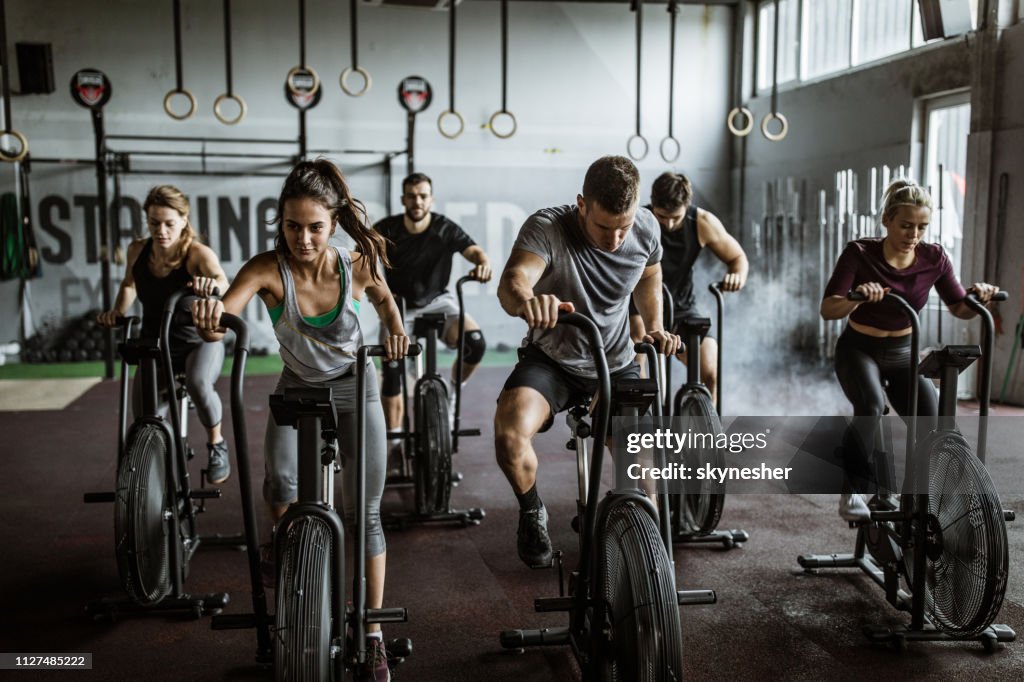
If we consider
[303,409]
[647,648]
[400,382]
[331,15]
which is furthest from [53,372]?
[647,648]

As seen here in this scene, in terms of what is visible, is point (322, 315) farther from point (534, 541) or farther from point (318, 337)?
point (534, 541)

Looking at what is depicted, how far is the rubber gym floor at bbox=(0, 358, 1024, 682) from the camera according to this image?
9.06 feet

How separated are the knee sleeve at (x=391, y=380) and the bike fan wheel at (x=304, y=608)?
246 cm

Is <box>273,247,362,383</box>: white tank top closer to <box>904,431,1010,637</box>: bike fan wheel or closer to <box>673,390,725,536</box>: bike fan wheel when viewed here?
<box>673,390,725,536</box>: bike fan wheel

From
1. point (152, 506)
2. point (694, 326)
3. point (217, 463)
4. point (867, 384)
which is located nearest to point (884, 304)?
point (867, 384)

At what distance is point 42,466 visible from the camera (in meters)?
5.20

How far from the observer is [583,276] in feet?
9.39

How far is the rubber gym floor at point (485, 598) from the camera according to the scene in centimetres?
276

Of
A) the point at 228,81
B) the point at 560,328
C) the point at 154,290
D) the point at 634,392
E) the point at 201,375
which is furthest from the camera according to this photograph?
the point at 228,81

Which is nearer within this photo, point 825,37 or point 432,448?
point 432,448

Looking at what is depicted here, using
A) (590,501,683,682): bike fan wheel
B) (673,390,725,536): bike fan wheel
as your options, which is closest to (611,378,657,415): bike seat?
(590,501,683,682): bike fan wheel

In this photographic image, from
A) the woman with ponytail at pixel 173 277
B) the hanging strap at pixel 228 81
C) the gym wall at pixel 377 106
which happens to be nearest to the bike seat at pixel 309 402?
the woman with ponytail at pixel 173 277

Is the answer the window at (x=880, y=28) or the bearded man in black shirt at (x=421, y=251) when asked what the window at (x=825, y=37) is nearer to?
the window at (x=880, y=28)

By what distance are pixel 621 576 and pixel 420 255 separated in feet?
10.0
